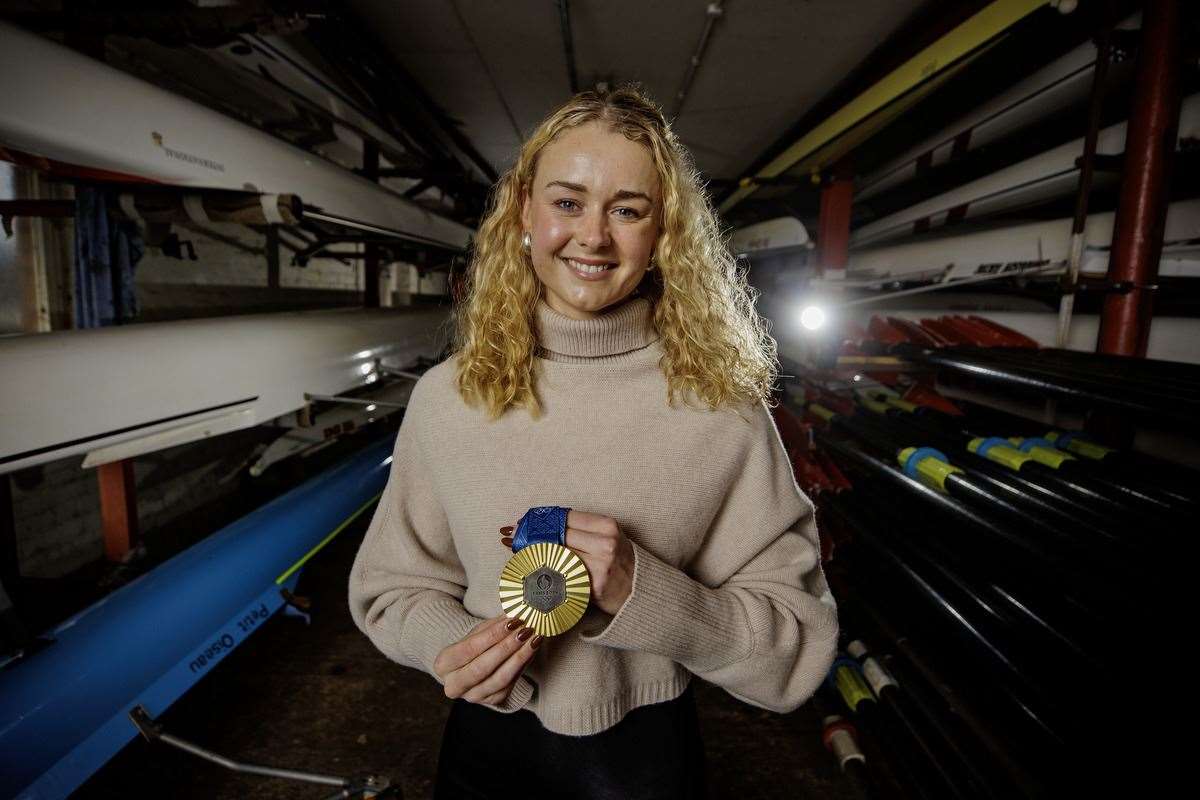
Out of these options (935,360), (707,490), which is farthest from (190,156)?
(935,360)

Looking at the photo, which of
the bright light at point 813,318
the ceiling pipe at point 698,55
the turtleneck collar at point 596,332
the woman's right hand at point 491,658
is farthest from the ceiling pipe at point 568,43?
the woman's right hand at point 491,658

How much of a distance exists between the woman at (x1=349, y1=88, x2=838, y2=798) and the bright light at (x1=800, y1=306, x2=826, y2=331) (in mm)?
2282

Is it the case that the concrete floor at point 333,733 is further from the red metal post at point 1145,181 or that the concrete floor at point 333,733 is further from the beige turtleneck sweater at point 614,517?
the red metal post at point 1145,181

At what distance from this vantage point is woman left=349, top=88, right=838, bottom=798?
101cm

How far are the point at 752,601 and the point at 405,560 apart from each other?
695 millimetres

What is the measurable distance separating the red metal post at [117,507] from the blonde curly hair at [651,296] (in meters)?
2.02

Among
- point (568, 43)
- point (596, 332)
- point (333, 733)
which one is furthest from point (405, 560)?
point (568, 43)

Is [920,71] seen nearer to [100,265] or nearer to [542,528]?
[542,528]

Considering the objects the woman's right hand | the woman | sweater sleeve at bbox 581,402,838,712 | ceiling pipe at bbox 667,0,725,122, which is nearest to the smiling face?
the woman

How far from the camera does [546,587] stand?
803 millimetres

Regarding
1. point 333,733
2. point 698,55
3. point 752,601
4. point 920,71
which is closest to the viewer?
point 752,601

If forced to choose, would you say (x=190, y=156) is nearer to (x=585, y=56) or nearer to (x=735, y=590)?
(x=585, y=56)

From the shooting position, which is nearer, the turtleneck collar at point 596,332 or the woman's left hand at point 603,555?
the woman's left hand at point 603,555

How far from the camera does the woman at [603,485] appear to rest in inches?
39.8
